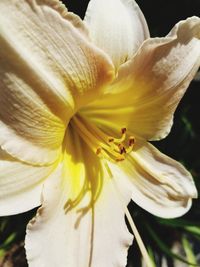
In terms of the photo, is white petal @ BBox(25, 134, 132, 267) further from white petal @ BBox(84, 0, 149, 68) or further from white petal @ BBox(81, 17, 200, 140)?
white petal @ BBox(84, 0, 149, 68)

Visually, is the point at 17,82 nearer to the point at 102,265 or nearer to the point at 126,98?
the point at 126,98

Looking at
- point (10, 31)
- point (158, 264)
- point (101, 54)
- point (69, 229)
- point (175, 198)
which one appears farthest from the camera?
point (158, 264)

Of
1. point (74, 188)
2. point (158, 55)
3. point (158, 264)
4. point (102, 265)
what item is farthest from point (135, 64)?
point (158, 264)

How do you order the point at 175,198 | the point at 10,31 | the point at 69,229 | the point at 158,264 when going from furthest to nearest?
the point at 158,264 → the point at 175,198 → the point at 69,229 → the point at 10,31

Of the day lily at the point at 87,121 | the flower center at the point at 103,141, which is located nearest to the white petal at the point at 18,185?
the day lily at the point at 87,121

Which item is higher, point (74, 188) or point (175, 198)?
point (74, 188)

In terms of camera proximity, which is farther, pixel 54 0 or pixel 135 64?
pixel 135 64

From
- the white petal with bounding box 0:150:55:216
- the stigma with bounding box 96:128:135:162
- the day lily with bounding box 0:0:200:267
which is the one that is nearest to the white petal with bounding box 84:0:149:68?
the day lily with bounding box 0:0:200:267

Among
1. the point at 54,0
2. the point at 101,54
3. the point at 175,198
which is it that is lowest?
the point at 175,198
